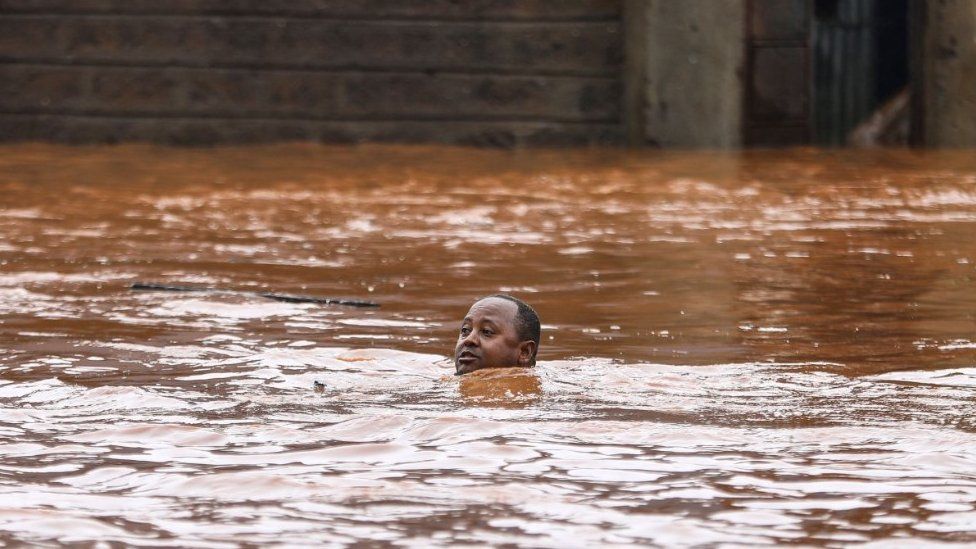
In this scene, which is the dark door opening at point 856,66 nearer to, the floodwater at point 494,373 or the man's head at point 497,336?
the floodwater at point 494,373

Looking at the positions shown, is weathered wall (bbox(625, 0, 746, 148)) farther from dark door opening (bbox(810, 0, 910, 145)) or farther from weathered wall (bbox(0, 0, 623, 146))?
dark door opening (bbox(810, 0, 910, 145))

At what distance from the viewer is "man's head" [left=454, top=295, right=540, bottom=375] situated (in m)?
7.18

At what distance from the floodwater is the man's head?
0.17 m

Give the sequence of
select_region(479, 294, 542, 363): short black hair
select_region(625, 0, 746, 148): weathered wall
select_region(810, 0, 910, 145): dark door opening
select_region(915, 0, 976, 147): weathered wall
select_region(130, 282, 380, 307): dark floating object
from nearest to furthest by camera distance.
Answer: select_region(479, 294, 542, 363): short black hair
select_region(130, 282, 380, 307): dark floating object
select_region(915, 0, 976, 147): weathered wall
select_region(625, 0, 746, 148): weathered wall
select_region(810, 0, 910, 145): dark door opening

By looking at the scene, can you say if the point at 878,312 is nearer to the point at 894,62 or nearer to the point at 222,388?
the point at 222,388

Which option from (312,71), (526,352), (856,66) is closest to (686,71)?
(856,66)

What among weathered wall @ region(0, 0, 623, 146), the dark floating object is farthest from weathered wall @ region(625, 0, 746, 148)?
the dark floating object

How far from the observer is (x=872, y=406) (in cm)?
610

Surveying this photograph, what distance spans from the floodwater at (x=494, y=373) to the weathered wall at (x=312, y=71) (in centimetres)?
252

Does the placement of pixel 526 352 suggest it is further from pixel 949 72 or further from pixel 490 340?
pixel 949 72

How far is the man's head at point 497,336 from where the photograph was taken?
23.6 ft

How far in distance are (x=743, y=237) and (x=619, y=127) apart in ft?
19.8

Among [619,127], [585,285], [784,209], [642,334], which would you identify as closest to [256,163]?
[619,127]

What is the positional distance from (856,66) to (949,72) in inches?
92.2
